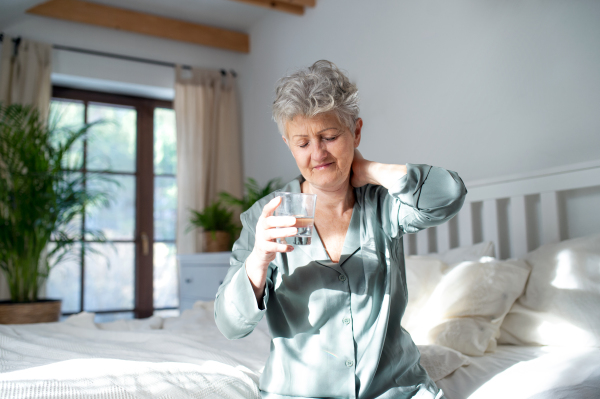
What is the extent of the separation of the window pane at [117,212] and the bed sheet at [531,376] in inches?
137

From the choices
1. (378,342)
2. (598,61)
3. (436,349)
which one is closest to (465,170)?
(598,61)

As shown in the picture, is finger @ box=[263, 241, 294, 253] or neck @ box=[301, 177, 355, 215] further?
neck @ box=[301, 177, 355, 215]

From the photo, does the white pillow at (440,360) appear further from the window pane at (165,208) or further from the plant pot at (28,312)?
the window pane at (165,208)

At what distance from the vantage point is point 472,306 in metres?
1.52

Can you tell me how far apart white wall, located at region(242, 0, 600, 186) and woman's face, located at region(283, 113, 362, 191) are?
3.74ft

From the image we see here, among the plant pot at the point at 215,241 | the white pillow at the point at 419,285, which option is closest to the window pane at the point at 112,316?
the plant pot at the point at 215,241

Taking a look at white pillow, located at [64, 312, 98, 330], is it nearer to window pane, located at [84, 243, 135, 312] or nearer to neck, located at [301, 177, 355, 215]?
neck, located at [301, 177, 355, 215]

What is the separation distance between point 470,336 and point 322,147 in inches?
33.3

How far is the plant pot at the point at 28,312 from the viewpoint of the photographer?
289cm

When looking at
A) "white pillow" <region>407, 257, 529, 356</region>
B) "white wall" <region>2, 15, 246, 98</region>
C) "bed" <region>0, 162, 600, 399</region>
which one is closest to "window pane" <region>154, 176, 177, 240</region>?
"white wall" <region>2, 15, 246, 98</region>

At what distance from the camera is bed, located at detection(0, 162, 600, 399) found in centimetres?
107

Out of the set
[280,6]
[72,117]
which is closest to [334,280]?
[280,6]

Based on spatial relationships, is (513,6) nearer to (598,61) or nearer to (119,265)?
(598,61)

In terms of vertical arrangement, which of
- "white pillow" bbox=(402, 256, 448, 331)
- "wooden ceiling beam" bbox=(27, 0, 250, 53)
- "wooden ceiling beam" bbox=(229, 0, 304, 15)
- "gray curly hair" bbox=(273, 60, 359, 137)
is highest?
"wooden ceiling beam" bbox=(27, 0, 250, 53)
